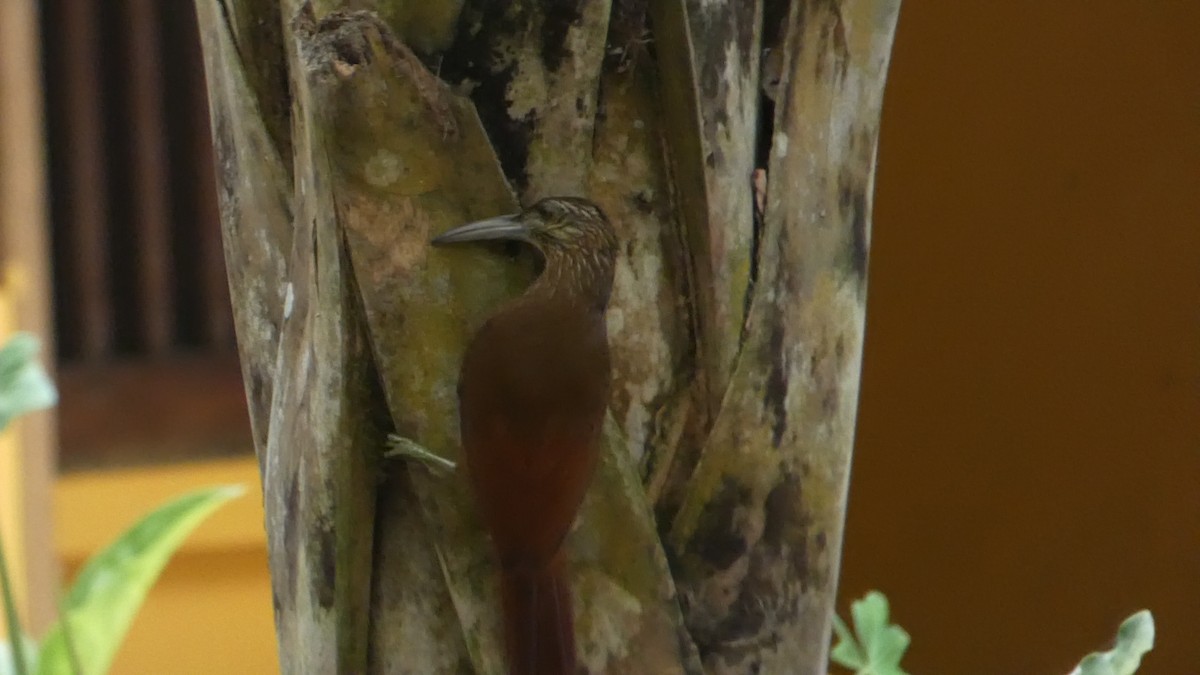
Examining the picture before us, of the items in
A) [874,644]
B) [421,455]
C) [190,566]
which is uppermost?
[421,455]

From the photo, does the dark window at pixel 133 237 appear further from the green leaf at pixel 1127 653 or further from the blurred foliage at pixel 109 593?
the green leaf at pixel 1127 653

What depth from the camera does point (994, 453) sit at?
3.36ft

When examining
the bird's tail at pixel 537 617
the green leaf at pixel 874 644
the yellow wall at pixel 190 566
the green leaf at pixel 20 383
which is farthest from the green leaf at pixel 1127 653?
the yellow wall at pixel 190 566

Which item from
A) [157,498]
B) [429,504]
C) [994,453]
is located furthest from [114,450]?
[429,504]

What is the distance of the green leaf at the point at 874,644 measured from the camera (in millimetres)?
523

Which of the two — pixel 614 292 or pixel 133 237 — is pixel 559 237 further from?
pixel 133 237

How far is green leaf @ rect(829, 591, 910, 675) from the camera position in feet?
1.72

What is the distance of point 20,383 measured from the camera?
1.56 feet

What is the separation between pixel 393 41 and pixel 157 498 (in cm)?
98

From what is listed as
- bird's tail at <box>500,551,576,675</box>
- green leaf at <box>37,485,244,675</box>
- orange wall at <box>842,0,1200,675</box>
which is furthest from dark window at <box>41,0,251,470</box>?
bird's tail at <box>500,551,576,675</box>

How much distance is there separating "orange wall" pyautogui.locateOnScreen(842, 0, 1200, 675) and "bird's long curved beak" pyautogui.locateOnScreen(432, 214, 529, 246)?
0.70 metres

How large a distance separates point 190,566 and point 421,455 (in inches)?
37.8

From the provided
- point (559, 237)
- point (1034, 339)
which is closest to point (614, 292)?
point (559, 237)

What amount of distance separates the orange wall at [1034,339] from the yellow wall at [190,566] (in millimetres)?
584
